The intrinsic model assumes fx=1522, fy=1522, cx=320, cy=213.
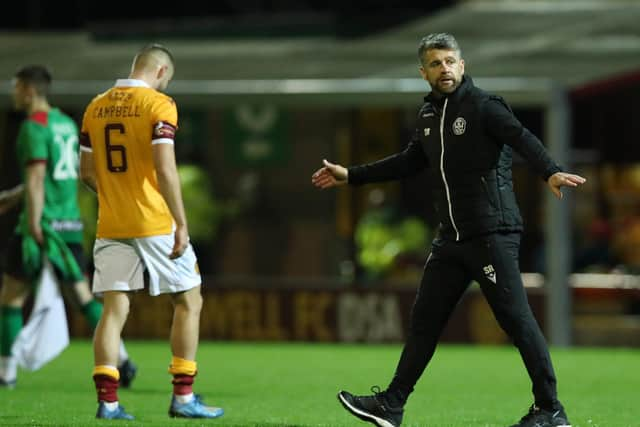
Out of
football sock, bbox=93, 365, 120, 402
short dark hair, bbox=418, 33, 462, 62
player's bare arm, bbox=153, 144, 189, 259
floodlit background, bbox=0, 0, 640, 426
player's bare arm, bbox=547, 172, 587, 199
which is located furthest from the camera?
floodlit background, bbox=0, 0, 640, 426

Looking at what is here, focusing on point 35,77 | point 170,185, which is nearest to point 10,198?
point 35,77

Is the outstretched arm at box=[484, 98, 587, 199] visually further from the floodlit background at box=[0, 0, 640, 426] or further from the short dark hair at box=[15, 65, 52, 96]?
the floodlit background at box=[0, 0, 640, 426]

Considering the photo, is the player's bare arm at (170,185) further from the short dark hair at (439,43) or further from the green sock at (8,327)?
the green sock at (8,327)

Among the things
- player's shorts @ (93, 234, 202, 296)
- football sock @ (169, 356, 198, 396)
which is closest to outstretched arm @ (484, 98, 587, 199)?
player's shorts @ (93, 234, 202, 296)

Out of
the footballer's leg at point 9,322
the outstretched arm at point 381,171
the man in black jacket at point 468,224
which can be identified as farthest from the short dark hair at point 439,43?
the footballer's leg at point 9,322

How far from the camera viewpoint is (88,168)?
861cm

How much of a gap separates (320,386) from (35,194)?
2.54m

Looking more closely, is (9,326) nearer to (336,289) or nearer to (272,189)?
(336,289)

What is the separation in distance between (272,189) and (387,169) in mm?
12657

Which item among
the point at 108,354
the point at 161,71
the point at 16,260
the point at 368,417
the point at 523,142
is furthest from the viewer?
the point at 16,260

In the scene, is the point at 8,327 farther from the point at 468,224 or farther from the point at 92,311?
the point at 468,224

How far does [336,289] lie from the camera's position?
16672 millimetres

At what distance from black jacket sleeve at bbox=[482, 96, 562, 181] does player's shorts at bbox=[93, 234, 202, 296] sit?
6.30ft

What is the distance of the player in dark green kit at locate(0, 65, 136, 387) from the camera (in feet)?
34.0
